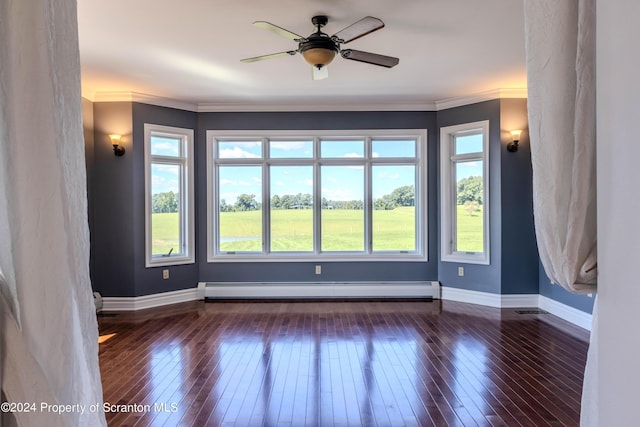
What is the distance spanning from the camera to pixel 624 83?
2.96 feet

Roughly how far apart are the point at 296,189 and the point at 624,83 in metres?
4.57

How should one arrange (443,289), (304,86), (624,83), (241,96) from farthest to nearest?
(443,289) < (241,96) < (304,86) < (624,83)

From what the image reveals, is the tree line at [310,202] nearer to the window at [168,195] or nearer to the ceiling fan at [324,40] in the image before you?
the window at [168,195]

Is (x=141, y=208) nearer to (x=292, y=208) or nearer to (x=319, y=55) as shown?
(x=292, y=208)

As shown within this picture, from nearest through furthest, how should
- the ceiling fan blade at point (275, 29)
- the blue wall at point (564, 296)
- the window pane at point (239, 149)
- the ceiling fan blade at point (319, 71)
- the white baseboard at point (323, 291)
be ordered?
the ceiling fan blade at point (275, 29), the ceiling fan blade at point (319, 71), the blue wall at point (564, 296), the white baseboard at point (323, 291), the window pane at point (239, 149)

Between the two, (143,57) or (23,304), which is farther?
(143,57)

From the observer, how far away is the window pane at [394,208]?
17.4 feet

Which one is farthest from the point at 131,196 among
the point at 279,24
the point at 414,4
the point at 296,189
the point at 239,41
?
the point at 414,4

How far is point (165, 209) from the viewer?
4973mm

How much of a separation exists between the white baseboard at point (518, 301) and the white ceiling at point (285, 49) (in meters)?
2.73

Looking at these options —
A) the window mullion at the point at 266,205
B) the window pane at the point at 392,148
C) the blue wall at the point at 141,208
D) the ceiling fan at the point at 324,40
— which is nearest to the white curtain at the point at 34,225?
the ceiling fan at the point at 324,40

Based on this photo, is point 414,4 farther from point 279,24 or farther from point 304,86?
point 304,86

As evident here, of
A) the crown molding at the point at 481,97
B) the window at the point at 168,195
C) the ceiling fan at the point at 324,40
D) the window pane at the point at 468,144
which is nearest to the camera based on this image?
the ceiling fan at the point at 324,40

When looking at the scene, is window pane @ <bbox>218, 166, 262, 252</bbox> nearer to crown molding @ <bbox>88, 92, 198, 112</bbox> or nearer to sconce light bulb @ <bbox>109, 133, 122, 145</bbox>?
crown molding @ <bbox>88, 92, 198, 112</bbox>
